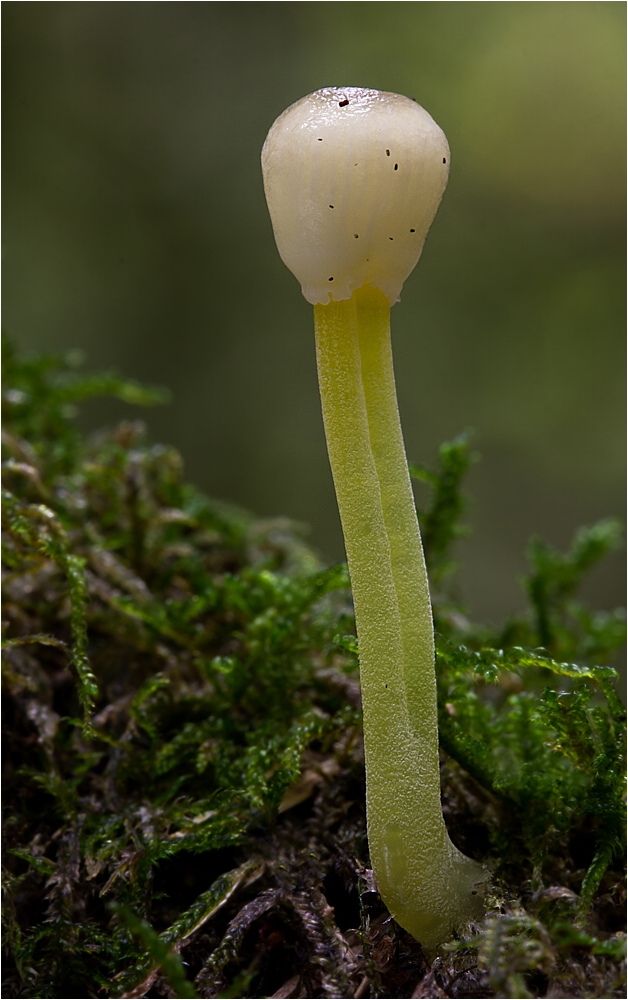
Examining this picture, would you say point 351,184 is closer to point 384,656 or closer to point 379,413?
point 379,413

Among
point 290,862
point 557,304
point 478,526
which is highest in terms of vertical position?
point 557,304

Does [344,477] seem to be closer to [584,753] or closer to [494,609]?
[584,753]

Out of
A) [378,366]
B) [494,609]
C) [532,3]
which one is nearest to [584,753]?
[378,366]

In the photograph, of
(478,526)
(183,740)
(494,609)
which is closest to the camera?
(183,740)

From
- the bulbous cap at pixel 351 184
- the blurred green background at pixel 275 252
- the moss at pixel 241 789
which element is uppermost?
the blurred green background at pixel 275 252

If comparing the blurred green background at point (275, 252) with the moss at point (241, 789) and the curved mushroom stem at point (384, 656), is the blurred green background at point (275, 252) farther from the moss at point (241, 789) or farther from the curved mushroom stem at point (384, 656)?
the curved mushroom stem at point (384, 656)

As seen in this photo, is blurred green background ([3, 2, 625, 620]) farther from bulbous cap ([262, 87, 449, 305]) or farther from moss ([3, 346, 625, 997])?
bulbous cap ([262, 87, 449, 305])

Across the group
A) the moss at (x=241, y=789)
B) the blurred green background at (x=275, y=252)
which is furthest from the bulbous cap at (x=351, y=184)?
the blurred green background at (x=275, y=252)

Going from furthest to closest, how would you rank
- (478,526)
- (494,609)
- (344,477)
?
(478,526) → (494,609) → (344,477)
